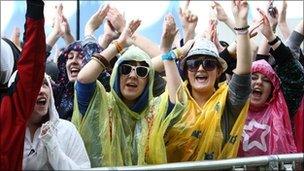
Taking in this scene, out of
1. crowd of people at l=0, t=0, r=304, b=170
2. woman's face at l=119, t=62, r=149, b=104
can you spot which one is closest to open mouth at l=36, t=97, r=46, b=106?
crowd of people at l=0, t=0, r=304, b=170

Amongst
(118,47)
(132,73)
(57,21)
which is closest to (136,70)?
(132,73)

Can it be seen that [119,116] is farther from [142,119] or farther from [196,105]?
[196,105]

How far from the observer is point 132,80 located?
9.73 ft

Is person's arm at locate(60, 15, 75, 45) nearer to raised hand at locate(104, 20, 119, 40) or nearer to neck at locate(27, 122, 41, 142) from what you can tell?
raised hand at locate(104, 20, 119, 40)

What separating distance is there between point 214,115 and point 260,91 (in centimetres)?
45

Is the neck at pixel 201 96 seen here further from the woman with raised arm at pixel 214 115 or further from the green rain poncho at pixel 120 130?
the green rain poncho at pixel 120 130

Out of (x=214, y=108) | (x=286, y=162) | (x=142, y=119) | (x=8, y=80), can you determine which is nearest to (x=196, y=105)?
(x=214, y=108)

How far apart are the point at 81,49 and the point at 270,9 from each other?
48.9 inches

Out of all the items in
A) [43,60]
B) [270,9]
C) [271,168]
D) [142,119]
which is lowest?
[271,168]

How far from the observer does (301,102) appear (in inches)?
133

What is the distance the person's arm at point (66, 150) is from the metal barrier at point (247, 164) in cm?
34

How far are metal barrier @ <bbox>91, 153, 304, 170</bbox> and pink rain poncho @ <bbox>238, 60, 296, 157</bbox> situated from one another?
523 millimetres

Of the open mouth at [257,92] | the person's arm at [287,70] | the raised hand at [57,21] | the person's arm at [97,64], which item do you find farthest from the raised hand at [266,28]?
the raised hand at [57,21]

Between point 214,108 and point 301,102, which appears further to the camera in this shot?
point 301,102
